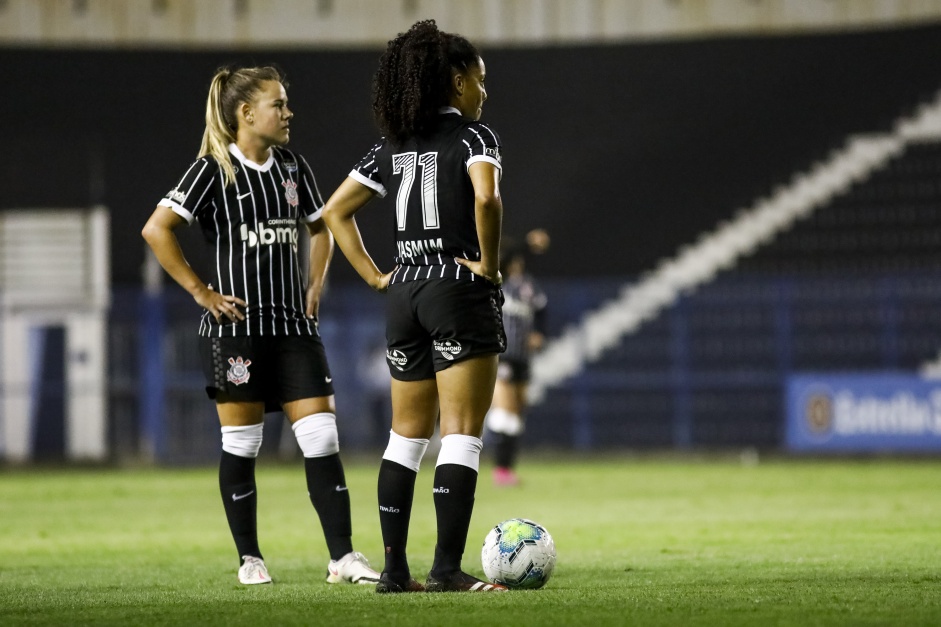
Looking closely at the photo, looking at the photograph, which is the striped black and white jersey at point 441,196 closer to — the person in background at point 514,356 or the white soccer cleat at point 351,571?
the white soccer cleat at point 351,571

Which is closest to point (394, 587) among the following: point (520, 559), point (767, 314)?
point (520, 559)

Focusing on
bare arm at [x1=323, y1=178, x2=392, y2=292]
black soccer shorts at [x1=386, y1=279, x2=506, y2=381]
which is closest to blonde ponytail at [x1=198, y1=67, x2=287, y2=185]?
bare arm at [x1=323, y1=178, x2=392, y2=292]

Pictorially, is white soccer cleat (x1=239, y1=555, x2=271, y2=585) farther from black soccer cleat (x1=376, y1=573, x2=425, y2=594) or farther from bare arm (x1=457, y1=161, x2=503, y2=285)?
bare arm (x1=457, y1=161, x2=503, y2=285)

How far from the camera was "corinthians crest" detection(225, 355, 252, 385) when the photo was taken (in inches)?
223

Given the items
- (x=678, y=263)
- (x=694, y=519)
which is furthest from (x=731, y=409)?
(x=694, y=519)

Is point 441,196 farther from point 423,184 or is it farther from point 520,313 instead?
point 520,313

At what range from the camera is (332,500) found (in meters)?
5.73

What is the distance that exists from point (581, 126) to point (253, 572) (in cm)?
1672

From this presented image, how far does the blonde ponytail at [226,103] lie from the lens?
5.76 m

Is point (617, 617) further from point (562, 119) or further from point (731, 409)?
point (562, 119)

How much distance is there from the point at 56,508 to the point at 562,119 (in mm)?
12497

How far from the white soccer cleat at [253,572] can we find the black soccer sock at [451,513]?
86 centimetres

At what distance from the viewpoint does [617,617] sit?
4250 millimetres

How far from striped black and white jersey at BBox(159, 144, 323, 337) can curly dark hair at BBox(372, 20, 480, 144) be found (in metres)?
0.81
